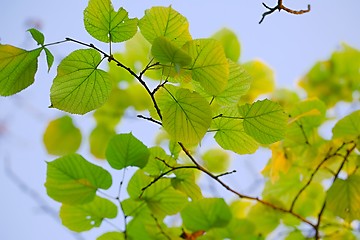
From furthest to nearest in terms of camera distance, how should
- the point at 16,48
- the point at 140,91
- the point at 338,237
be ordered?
the point at 140,91
the point at 338,237
the point at 16,48

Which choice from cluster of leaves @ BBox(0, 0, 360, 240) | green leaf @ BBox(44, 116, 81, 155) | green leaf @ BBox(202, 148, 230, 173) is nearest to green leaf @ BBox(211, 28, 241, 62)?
cluster of leaves @ BBox(0, 0, 360, 240)

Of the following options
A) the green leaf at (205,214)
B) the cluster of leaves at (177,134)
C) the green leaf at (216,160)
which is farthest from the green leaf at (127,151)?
the green leaf at (216,160)

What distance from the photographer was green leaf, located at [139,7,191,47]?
0.42m

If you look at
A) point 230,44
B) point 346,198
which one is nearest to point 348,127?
point 346,198

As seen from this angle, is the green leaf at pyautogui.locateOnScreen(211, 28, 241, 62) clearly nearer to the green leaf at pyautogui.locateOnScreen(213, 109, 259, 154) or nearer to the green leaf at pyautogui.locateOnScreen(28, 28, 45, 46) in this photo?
the green leaf at pyautogui.locateOnScreen(213, 109, 259, 154)

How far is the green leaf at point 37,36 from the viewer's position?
0.40 m

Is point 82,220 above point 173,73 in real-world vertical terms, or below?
below

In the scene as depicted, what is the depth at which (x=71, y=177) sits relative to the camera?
55 cm

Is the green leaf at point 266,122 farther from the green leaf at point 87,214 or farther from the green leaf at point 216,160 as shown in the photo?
the green leaf at point 216,160

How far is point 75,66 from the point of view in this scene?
417 millimetres

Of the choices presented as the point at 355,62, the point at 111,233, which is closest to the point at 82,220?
the point at 111,233

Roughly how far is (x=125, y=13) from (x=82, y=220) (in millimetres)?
307

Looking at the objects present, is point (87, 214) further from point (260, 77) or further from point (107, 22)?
point (260, 77)

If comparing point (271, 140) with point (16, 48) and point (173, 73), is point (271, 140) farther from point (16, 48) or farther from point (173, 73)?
point (16, 48)
